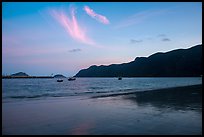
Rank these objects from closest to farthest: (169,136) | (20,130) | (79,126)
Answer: (169,136) → (20,130) → (79,126)

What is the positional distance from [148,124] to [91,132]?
3274mm

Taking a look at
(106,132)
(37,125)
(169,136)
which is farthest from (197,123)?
(37,125)

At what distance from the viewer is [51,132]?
10164 mm

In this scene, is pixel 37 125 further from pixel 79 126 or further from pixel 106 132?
pixel 106 132

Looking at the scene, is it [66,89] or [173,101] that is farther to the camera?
[66,89]

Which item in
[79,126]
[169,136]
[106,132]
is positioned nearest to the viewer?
[169,136]

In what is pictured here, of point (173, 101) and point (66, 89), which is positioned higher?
point (173, 101)

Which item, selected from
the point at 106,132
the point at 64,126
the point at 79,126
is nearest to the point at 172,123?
the point at 106,132

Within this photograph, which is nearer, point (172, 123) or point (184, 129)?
point (184, 129)

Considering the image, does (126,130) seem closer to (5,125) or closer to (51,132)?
(51,132)

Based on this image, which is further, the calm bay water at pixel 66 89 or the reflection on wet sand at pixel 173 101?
the calm bay water at pixel 66 89

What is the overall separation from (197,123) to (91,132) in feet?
18.7

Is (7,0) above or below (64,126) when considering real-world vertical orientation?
above

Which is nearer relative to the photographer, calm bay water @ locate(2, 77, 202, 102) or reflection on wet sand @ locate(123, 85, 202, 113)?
reflection on wet sand @ locate(123, 85, 202, 113)
